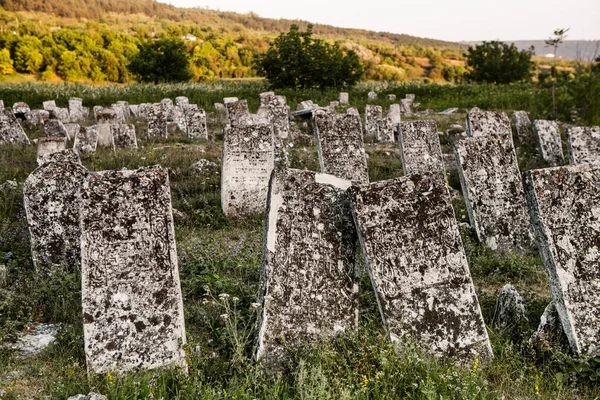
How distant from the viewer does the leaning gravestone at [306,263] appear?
14.1 ft

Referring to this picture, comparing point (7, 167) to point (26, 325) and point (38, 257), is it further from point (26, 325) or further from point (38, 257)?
point (26, 325)

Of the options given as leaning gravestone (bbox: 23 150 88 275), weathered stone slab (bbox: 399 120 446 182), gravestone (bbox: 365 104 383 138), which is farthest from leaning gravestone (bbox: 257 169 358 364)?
gravestone (bbox: 365 104 383 138)

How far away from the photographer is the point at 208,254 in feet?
21.6

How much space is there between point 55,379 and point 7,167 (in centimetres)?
913

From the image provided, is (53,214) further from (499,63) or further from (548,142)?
(499,63)

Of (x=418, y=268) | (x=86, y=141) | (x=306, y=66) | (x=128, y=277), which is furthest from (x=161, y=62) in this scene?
(x=418, y=268)

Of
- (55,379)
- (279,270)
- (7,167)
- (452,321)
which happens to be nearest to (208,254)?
Answer: (279,270)

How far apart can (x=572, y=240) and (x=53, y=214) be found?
563cm

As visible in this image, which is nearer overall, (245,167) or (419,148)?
(245,167)

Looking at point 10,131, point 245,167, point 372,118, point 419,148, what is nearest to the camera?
point 245,167

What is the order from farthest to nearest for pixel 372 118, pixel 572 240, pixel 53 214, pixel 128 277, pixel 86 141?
pixel 372 118 → pixel 86 141 → pixel 53 214 → pixel 572 240 → pixel 128 277

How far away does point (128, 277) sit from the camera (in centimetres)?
414

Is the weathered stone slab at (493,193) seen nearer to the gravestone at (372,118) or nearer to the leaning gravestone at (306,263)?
the leaning gravestone at (306,263)

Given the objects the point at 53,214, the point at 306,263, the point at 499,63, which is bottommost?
the point at 53,214
